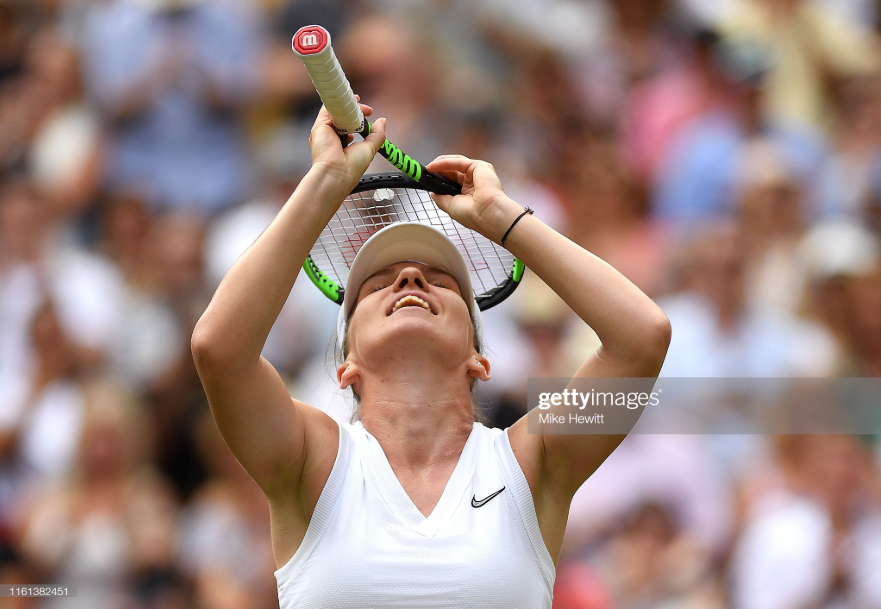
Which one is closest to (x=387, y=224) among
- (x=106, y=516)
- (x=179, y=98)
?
(x=106, y=516)

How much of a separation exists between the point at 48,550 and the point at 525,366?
2.45 m

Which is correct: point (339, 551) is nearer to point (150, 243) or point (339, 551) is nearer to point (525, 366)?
point (525, 366)

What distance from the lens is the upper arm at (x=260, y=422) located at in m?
2.24

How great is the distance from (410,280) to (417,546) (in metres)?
0.76

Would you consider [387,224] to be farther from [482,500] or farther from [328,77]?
[482,500]

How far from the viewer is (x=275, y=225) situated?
230cm

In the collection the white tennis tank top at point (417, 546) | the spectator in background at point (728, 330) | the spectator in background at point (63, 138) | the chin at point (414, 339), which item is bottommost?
the white tennis tank top at point (417, 546)

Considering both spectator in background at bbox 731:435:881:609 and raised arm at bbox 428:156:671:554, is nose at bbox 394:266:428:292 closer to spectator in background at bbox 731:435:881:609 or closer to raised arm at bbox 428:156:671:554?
raised arm at bbox 428:156:671:554

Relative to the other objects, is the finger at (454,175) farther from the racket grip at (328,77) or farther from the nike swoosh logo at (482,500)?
the nike swoosh logo at (482,500)

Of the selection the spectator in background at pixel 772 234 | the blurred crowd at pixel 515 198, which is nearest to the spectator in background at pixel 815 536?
the blurred crowd at pixel 515 198

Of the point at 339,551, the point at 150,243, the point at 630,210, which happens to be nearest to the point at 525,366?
the point at 630,210

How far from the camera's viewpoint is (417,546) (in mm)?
2240

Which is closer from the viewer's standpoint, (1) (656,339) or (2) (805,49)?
(1) (656,339)

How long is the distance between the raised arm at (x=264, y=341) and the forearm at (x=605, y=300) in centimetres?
50
